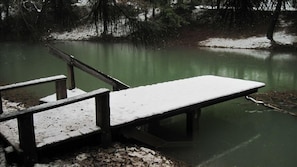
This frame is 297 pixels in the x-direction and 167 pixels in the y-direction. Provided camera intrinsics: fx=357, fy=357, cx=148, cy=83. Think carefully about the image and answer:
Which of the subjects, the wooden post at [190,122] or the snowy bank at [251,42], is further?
the snowy bank at [251,42]

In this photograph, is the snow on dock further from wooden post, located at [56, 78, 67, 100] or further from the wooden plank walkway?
wooden post, located at [56, 78, 67, 100]

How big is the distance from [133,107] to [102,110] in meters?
1.18

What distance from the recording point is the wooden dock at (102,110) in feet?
15.1

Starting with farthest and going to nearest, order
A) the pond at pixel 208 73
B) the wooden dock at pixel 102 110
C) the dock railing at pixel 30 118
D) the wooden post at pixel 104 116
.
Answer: the pond at pixel 208 73, the wooden post at pixel 104 116, the wooden dock at pixel 102 110, the dock railing at pixel 30 118

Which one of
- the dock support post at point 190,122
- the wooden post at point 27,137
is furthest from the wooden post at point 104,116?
the dock support post at point 190,122

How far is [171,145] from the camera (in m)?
6.71

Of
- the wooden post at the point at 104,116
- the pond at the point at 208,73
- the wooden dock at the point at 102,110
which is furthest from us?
the pond at the point at 208,73

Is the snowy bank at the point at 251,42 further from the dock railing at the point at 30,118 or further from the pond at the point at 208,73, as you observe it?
the dock railing at the point at 30,118

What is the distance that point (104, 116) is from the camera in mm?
5305

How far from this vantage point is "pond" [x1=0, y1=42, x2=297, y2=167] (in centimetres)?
660

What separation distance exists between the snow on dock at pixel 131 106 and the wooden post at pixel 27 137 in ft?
0.53

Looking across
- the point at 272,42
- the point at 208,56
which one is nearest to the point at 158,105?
the point at 208,56

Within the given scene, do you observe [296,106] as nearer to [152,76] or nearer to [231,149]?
[231,149]

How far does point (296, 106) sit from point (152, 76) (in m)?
5.78
